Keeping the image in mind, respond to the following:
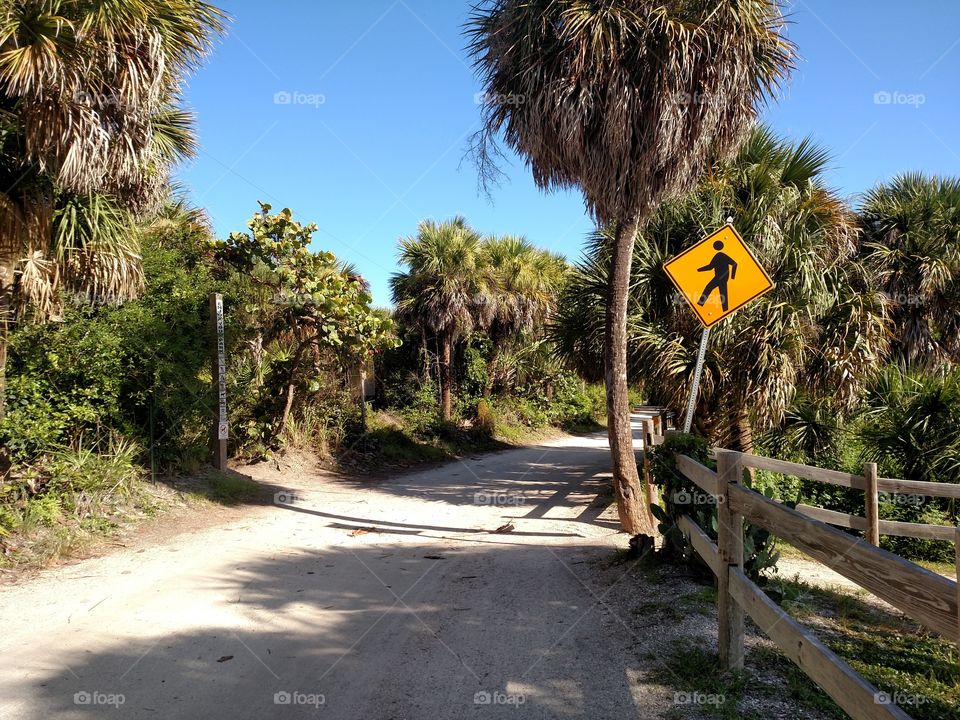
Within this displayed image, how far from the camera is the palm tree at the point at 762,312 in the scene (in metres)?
11.1

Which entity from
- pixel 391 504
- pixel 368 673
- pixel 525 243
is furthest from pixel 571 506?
pixel 525 243

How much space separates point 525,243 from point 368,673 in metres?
21.6

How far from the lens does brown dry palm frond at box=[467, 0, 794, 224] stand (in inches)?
293

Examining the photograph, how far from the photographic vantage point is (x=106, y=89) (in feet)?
24.0

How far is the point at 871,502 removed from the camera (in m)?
7.53

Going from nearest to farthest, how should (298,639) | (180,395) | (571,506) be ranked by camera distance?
(298,639), (180,395), (571,506)

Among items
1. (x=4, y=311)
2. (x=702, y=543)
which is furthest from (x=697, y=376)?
(x=4, y=311)

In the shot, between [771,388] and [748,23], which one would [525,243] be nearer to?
[771,388]
